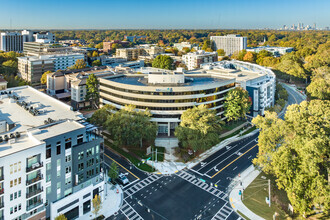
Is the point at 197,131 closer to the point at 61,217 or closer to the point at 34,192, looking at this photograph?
the point at 61,217

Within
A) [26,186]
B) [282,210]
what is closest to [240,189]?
[282,210]

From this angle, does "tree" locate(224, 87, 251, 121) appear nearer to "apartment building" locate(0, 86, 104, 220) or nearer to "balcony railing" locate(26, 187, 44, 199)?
"apartment building" locate(0, 86, 104, 220)

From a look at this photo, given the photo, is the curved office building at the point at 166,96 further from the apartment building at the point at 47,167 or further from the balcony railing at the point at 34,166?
the balcony railing at the point at 34,166

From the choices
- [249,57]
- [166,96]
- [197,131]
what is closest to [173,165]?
[197,131]

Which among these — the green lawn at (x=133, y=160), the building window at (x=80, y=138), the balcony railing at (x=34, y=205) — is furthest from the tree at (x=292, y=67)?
the balcony railing at (x=34, y=205)

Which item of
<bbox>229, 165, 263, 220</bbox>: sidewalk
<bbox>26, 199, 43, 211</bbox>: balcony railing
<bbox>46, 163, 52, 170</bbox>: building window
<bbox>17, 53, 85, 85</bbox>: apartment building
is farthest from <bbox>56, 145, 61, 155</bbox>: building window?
<bbox>17, 53, 85, 85</bbox>: apartment building

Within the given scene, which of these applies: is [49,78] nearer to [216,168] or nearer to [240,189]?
[216,168]
